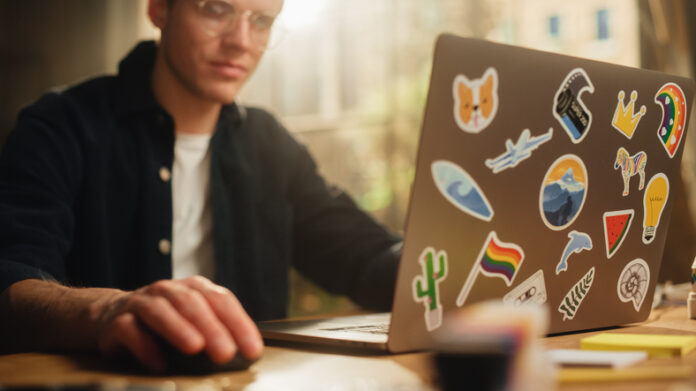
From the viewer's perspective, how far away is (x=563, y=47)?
133 inches

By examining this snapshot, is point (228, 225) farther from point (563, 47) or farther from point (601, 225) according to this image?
point (563, 47)

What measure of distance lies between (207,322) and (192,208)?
0.93m

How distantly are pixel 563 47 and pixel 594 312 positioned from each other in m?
2.89

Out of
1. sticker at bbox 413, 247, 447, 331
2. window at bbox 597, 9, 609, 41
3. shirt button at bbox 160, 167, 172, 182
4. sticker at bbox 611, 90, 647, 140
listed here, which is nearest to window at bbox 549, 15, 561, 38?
window at bbox 597, 9, 609, 41

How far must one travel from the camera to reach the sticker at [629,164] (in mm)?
729

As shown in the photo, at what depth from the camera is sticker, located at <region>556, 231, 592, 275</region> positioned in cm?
69

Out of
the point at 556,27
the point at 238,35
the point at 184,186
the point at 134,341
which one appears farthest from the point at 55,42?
the point at 134,341

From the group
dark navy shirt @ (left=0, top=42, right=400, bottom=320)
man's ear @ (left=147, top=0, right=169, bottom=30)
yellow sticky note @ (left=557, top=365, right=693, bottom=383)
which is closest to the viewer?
yellow sticky note @ (left=557, top=365, right=693, bottom=383)

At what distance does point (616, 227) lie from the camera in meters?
0.74

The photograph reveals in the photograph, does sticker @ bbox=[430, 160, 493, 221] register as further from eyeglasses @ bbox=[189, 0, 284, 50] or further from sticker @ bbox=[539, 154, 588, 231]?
eyeglasses @ bbox=[189, 0, 284, 50]

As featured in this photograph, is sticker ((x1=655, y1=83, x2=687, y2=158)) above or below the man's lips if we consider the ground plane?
below

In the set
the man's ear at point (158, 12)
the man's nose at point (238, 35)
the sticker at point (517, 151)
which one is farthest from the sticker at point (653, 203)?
the man's ear at point (158, 12)

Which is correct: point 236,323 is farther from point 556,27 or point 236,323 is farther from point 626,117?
point 556,27

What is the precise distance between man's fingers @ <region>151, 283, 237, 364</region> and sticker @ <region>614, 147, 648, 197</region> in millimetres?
451
